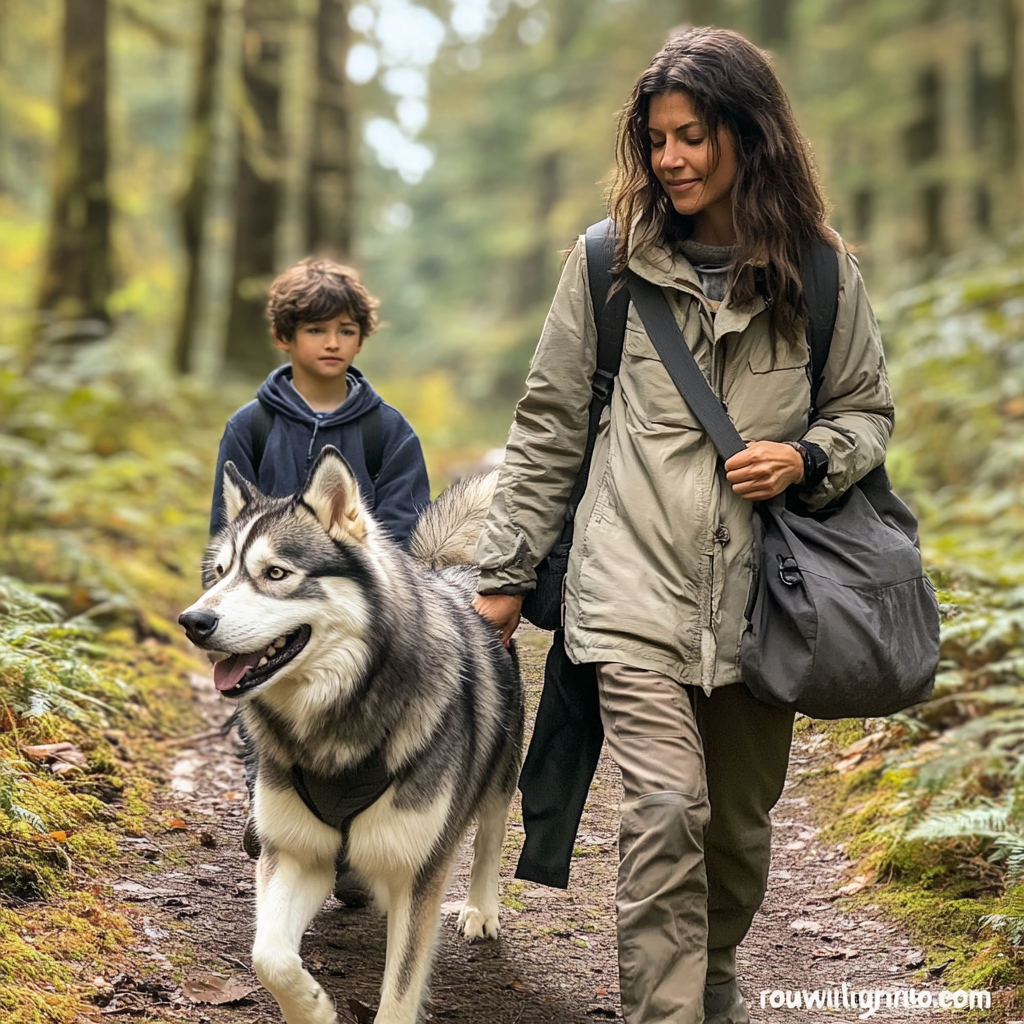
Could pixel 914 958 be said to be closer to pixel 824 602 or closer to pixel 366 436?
pixel 824 602

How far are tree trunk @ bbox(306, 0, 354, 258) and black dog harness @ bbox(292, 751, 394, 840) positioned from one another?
11.8 meters

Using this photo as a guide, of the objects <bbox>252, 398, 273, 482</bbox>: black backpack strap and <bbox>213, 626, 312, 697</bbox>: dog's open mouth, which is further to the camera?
<bbox>252, 398, 273, 482</bbox>: black backpack strap

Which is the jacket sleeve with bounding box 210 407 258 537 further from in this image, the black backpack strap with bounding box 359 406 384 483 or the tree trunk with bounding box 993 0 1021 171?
the tree trunk with bounding box 993 0 1021 171

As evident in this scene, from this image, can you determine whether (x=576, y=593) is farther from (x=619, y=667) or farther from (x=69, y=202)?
(x=69, y=202)

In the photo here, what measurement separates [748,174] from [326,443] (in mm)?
1913

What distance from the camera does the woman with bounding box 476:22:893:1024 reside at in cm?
310

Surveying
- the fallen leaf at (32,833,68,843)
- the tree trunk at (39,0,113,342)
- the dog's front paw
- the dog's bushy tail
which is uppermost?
the tree trunk at (39,0,113,342)

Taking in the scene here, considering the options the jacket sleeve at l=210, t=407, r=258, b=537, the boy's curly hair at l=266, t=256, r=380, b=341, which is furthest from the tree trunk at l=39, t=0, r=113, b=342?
the jacket sleeve at l=210, t=407, r=258, b=537

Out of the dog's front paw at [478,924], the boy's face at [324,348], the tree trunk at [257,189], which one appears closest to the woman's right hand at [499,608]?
the dog's front paw at [478,924]

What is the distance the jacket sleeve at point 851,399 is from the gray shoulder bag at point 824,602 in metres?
0.11

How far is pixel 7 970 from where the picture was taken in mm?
3133

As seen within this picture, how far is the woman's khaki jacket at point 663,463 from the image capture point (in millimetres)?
3199

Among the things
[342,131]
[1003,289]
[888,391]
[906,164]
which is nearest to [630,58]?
[906,164]

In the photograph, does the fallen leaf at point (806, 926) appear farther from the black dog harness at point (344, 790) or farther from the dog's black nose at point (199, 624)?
the dog's black nose at point (199, 624)
